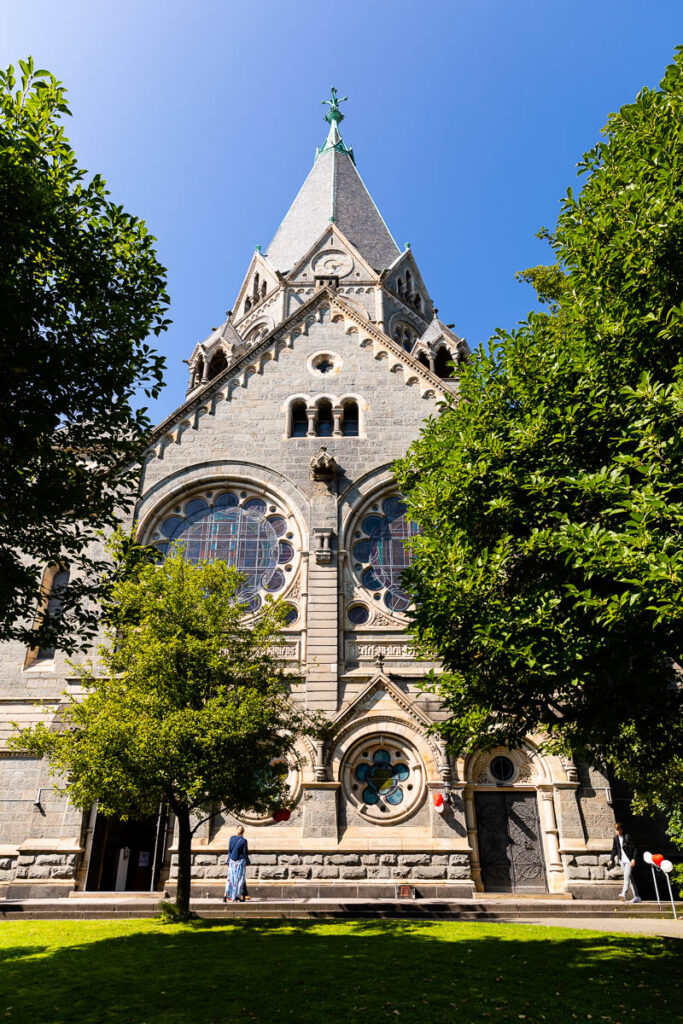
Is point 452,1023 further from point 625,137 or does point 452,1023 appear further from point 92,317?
point 625,137

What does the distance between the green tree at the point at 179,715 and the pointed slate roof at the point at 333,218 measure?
30651mm

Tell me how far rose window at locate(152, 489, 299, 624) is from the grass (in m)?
11.4

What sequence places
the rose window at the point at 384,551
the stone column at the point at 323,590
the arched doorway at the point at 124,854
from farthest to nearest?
the rose window at the point at 384,551
the stone column at the point at 323,590
the arched doorway at the point at 124,854

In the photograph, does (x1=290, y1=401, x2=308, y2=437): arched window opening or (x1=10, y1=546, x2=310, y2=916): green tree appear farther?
(x1=290, y1=401, x2=308, y2=437): arched window opening

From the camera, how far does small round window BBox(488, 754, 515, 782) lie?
68.1ft

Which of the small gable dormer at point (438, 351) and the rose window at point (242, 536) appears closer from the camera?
the rose window at point (242, 536)

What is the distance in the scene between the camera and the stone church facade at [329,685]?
19.0m

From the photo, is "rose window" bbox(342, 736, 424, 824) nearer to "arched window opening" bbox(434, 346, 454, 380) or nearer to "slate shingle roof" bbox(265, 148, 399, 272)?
"arched window opening" bbox(434, 346, 454, 380)

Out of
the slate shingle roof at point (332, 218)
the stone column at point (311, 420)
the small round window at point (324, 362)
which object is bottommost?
the stone column at point (311, 420)

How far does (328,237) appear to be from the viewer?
41.4 metres

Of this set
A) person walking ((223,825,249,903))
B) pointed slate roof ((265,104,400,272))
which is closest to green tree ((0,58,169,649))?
person walking ((223,825,249,903))

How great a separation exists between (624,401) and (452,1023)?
871 cm

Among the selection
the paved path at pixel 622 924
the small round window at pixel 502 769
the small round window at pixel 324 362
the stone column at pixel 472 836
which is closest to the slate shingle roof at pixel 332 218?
the small round window at pixel 324 362

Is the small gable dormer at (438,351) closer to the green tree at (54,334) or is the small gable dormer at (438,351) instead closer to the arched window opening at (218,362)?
the arched window opening at (218,362)
